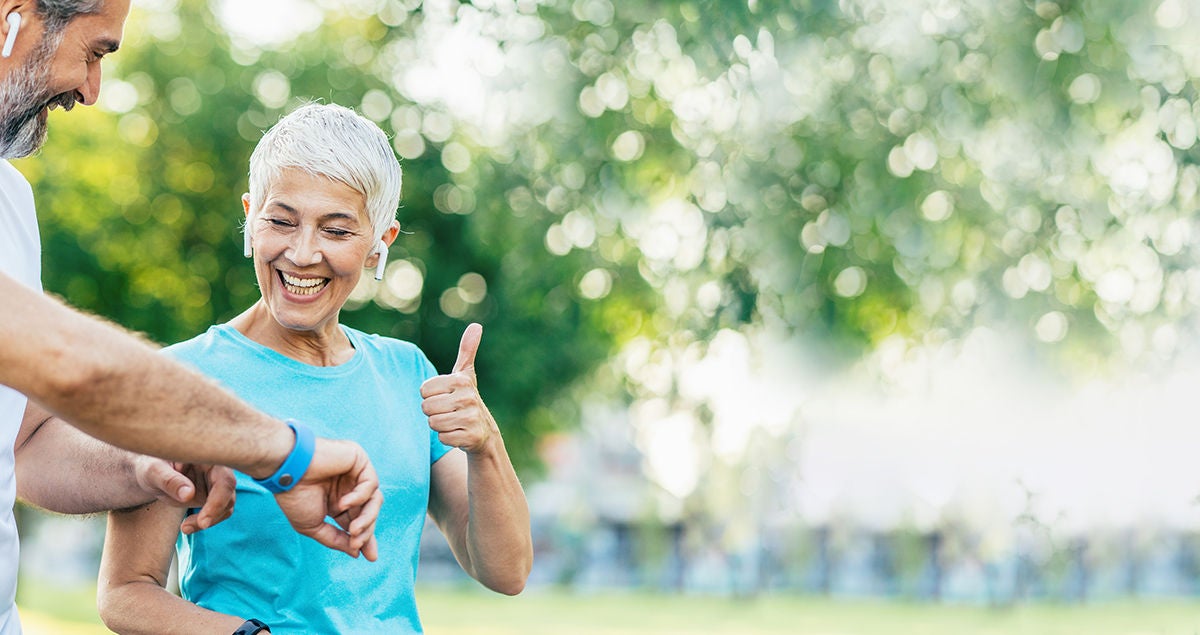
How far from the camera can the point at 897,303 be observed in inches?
317

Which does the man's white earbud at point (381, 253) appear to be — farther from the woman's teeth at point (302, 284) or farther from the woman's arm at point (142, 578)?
the woman's arm at point (142, 578)

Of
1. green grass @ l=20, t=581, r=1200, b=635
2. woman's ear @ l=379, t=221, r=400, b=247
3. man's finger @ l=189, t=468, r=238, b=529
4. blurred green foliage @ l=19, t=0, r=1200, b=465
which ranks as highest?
blurred green foliage @ l=19, t=0, r=1200, b=465

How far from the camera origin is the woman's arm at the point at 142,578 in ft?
7.54

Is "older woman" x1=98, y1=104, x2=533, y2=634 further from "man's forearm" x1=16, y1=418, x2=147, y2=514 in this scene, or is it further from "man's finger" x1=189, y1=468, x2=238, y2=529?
"man's finger" x1=189, y1=468, x2=238, y2=529

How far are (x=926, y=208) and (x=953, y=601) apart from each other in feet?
61.0

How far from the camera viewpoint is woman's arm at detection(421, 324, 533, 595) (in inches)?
92.0

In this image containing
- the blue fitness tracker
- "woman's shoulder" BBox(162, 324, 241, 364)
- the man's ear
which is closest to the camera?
the blue fitness tracker

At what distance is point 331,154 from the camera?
2.43 meters

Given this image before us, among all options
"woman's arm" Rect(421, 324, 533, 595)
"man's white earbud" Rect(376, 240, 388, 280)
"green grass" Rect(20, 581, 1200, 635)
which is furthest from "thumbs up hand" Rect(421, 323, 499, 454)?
"green grass" Rect(20, 581, 1200, 635)

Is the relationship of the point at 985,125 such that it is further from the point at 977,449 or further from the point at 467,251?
the point at 467,251

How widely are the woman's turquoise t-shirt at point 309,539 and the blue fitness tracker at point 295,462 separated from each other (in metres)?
0.48

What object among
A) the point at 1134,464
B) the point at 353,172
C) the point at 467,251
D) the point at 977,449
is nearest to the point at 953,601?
the point at 467,251

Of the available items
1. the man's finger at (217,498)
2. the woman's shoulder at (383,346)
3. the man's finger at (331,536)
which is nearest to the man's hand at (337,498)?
the man's finger at (331,536)

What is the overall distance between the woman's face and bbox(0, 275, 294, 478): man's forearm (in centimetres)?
81
